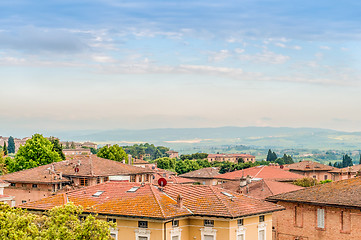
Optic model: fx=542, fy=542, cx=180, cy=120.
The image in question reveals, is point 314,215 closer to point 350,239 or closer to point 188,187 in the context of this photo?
point 350,239

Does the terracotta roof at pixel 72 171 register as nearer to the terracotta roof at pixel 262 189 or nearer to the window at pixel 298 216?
the terracotta roof at pixel 262 189

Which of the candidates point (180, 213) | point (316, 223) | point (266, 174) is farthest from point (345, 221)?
point (266, 174)

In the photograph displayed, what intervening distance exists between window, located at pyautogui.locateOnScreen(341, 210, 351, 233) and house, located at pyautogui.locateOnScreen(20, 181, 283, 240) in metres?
5.93

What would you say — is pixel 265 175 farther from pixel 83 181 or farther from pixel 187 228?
pixel 187 228

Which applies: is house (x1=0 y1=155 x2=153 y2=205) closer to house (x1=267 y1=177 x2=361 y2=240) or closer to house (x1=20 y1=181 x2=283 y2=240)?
house (x1=267 y1=177 x2=361 y2=240)

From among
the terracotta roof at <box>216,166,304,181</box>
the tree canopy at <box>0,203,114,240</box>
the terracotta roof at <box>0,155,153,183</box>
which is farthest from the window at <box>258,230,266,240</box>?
the terracotta roof at <box>216,166,304,181</box>

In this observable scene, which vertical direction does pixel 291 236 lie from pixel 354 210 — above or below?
below

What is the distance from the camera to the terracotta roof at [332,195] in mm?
48959

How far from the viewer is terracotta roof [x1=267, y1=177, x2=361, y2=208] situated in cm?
4896

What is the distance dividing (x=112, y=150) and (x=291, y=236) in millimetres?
74557

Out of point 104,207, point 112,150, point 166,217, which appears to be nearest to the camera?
point 166,217

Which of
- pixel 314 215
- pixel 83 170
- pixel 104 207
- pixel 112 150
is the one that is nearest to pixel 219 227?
pixel 104 207

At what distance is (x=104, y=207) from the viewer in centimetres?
4484

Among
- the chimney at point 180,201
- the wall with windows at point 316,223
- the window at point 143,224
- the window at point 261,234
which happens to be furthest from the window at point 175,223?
the wall with windows at point 316,223
